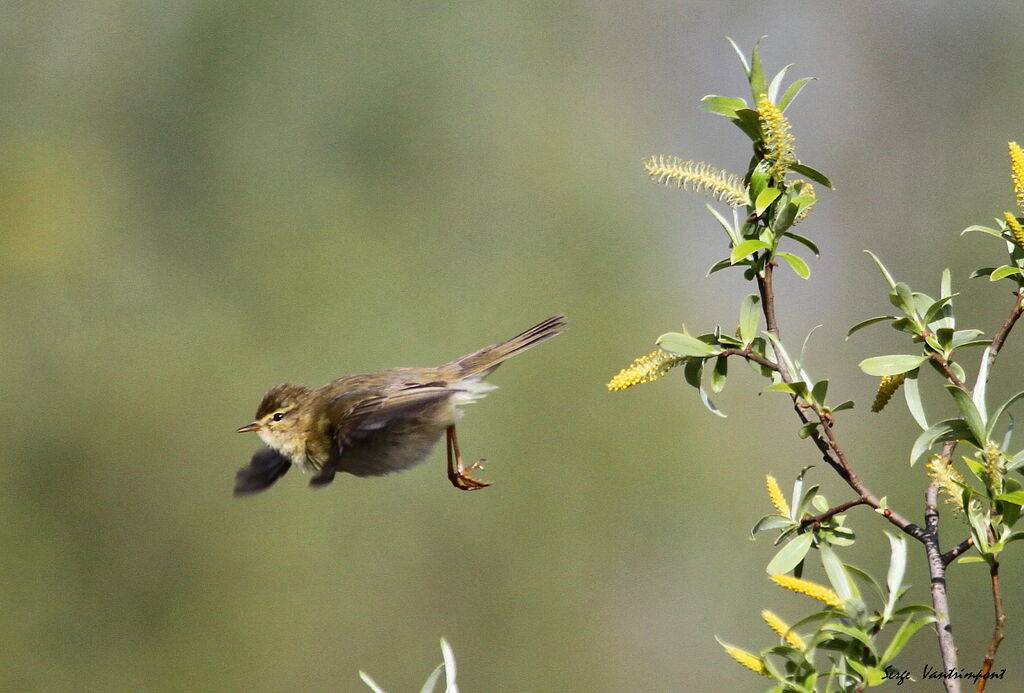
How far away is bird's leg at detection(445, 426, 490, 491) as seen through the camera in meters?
4.18

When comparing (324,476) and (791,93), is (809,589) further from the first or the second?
(324,476)

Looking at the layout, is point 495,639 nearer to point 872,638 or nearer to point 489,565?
point 489,565

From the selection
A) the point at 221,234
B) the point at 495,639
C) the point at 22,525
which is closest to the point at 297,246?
the point at 221,234

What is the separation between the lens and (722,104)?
2.06 m

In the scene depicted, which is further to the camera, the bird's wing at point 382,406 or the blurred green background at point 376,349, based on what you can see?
the blurred green background at point 376,349

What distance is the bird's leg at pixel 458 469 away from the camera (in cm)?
418

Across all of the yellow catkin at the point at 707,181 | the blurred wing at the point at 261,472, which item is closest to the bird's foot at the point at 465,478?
the blurred wing at the point at 261,472

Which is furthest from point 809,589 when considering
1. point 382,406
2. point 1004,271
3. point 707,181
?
point 382,406

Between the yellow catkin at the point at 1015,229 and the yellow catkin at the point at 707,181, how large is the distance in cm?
47

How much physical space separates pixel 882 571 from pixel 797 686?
16.4 meters

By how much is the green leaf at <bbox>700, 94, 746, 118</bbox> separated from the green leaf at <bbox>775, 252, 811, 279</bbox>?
29 cm

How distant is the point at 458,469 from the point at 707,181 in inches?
97.7

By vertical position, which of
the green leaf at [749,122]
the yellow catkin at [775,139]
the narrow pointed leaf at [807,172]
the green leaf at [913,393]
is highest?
the green leaf at [749,122]

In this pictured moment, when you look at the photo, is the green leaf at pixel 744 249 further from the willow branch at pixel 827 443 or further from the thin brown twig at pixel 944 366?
the thin brown twig at pixel 944 366
